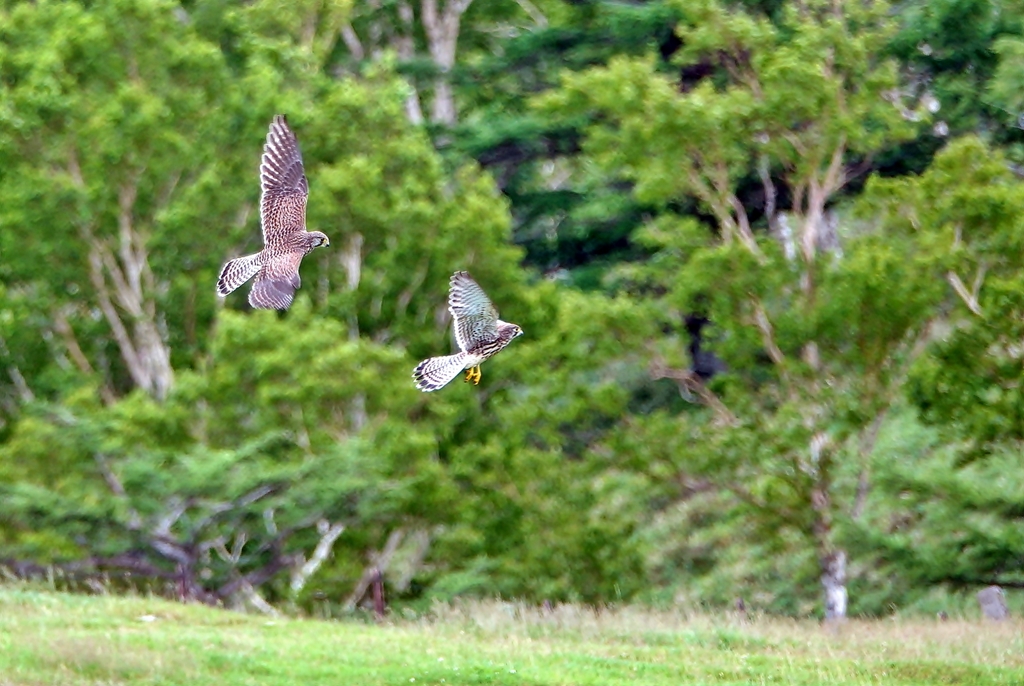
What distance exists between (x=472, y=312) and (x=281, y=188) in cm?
205

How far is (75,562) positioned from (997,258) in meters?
10.8

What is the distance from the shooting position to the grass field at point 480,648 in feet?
48.5

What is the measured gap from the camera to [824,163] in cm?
2206

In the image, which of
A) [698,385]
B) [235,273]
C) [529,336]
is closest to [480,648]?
[698,385]

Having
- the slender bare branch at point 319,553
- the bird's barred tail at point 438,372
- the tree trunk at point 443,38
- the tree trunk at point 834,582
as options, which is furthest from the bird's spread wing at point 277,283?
the tree trunk at point 443,38

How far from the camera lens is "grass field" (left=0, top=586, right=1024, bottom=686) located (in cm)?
1477

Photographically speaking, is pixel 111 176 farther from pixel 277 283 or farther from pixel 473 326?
pixel 473 326

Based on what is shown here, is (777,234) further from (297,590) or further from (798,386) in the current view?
Answer: (297,590)

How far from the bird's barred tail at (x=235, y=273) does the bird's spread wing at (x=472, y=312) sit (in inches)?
48.6

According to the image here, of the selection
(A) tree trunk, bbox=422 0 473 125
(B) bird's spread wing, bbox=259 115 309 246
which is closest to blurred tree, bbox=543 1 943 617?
(A) tree trunk, bbox=422 0 473 125

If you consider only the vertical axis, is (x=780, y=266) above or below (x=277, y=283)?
below

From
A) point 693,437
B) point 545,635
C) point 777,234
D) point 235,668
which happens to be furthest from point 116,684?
point 777,234

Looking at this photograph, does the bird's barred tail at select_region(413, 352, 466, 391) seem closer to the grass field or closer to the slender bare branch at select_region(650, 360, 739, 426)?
the grass field

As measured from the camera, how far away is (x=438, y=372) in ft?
31.1
